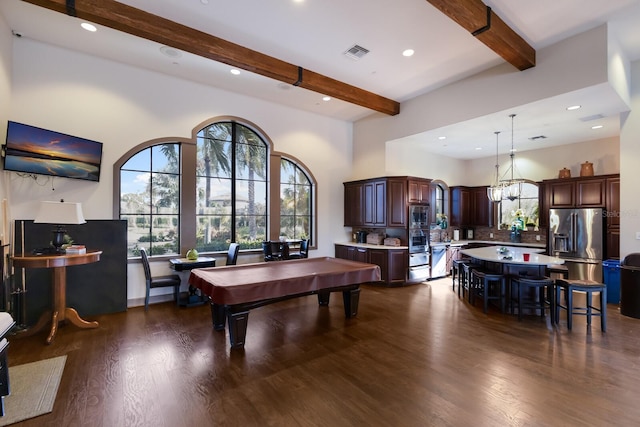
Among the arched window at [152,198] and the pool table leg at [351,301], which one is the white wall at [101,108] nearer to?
the arched window at [152,198]

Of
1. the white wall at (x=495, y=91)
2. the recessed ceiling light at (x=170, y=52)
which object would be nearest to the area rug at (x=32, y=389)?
the recessed ceiling light at (x=170, y=52)

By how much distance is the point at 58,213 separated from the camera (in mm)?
3801

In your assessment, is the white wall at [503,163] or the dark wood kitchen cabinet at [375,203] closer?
the white wall at [503,163]

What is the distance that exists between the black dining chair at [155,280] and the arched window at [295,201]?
2623mm

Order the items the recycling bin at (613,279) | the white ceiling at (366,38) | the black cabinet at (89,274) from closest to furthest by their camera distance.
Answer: the white ceiling at (366,38), the black cabinet at (89,274), the recycling bin at (613,279)

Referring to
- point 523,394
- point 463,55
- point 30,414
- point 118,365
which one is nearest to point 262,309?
point 118,365

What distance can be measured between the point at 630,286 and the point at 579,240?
2.20 m

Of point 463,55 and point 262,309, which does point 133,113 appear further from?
point 463,55

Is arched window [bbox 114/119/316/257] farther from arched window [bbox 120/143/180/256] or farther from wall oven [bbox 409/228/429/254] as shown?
wall oven [bbox 409/228/429/254]

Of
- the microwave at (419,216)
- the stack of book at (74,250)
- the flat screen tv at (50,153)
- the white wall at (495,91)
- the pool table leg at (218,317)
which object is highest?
the white wall at (495,91)

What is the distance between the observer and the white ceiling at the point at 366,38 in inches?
147

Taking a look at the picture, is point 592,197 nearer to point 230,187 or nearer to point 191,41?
point 230,187

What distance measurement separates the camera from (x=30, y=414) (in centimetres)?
231

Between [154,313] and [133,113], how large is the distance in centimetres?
348
